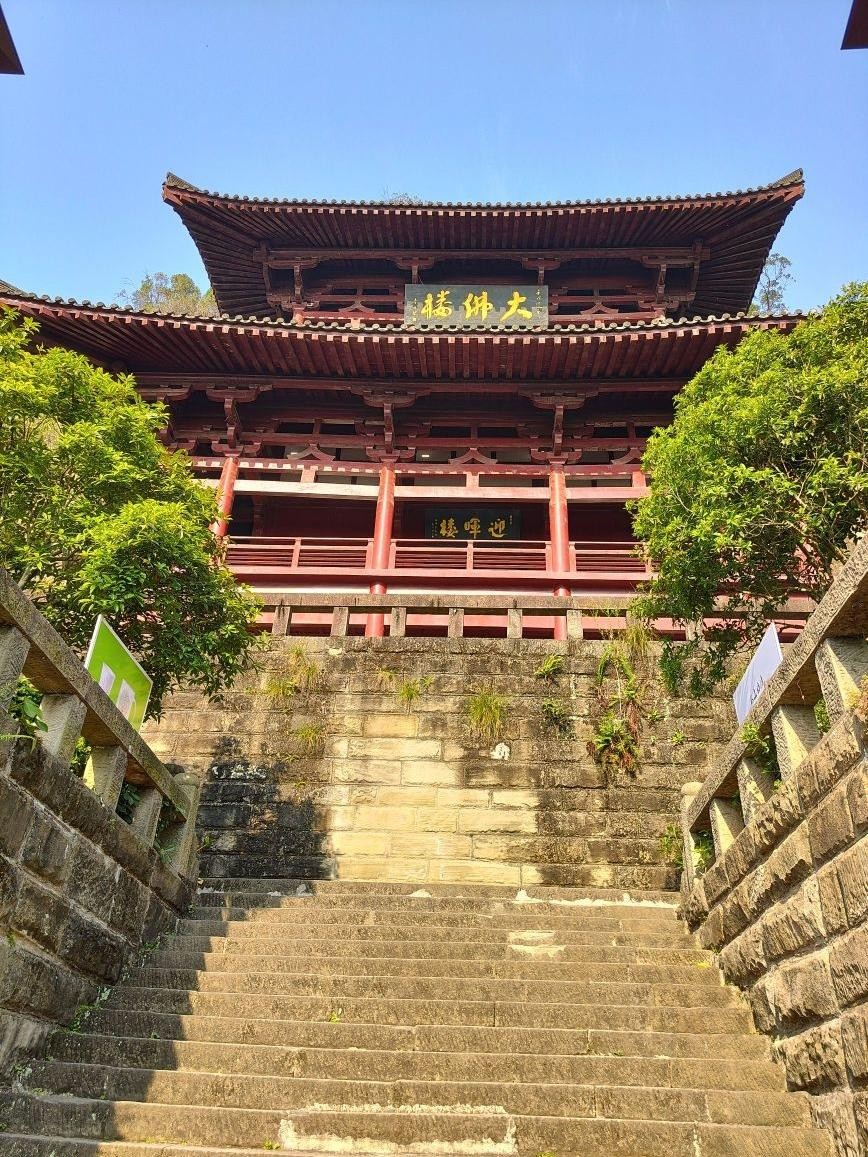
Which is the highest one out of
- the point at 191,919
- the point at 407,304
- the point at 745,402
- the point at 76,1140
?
the point at 407,304

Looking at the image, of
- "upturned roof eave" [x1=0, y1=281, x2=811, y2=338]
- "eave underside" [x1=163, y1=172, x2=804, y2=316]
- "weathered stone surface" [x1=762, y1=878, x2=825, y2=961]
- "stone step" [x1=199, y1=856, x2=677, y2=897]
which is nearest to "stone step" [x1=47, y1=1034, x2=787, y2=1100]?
"weathered stone surface" [x1=762, y1=878, x2=825, y2=961]

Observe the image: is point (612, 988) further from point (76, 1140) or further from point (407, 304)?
point (407, 304)

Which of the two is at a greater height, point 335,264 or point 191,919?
point 335,264

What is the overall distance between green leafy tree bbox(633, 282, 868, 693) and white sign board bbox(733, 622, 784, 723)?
131cm

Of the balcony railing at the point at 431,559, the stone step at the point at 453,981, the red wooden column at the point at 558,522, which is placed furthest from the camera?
the red wooden column at the point at 558,522

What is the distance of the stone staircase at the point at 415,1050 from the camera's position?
421cm

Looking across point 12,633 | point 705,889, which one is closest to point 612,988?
point 705,889

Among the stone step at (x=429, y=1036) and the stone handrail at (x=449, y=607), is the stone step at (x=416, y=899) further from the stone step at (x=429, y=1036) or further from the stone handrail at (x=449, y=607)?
the stone handrail at (x=449, y=607)

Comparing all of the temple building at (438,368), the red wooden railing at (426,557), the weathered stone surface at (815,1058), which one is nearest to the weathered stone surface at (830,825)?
the weathered stone surface at (815,1058)

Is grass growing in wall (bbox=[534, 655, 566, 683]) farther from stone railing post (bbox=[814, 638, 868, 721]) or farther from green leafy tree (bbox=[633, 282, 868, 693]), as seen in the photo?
stone railing post (bbox=[814, 638, 868, 721])

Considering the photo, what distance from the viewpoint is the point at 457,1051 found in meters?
4.99

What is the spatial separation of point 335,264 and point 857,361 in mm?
14967

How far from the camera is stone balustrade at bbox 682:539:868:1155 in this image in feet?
12.3

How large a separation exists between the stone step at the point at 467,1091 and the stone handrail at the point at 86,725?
1714mm
